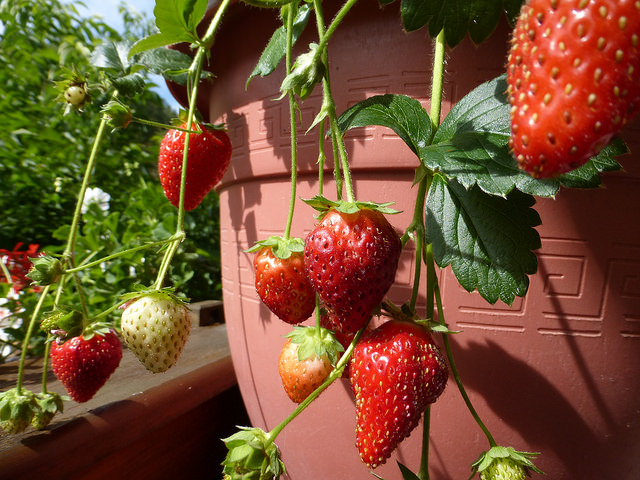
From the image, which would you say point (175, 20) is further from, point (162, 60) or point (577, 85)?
point (577, 85)

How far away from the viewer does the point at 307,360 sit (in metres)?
0.39

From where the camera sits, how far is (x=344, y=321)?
0.31m

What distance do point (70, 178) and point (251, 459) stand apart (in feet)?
3.93

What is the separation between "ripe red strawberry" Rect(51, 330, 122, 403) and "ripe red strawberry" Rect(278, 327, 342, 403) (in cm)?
23

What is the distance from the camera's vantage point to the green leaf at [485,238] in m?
0.30

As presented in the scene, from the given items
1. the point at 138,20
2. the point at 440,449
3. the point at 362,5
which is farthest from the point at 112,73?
the point at 138,20

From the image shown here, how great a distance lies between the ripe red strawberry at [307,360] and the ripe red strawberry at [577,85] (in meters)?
0.25

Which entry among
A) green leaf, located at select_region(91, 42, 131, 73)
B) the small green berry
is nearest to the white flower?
green leaf, located at select_region(91, 42, 131, 73)

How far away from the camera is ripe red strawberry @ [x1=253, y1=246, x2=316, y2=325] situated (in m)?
0.38

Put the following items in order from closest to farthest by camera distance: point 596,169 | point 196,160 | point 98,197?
1. point 596,169
2. point 196,160
3. point 98,197

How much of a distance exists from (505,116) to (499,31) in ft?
0.47

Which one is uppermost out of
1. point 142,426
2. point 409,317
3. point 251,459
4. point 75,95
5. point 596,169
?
point 75,95

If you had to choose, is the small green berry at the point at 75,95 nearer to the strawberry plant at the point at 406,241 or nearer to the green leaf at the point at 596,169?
the strawberry plant at the point at 406,241

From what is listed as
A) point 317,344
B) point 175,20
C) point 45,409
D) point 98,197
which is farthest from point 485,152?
point 98,197
